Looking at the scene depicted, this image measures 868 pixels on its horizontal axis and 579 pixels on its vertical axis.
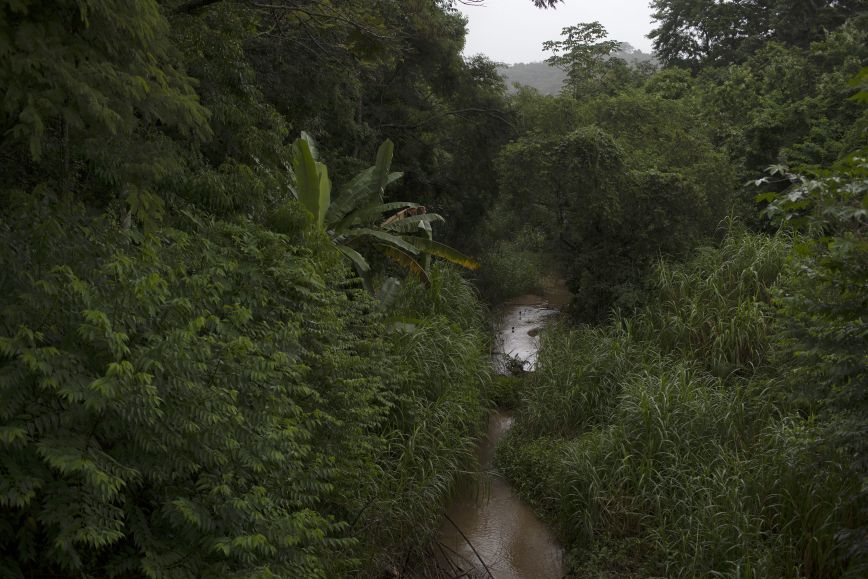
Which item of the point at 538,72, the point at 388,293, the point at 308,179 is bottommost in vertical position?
the point at 388,293

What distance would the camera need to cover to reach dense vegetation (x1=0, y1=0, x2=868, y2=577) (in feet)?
10.5

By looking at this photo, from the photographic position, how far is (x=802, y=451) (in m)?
5.67

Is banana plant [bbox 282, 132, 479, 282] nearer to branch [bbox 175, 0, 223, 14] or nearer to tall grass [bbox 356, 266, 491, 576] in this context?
tall grass [bbox 356, 266, 491, 576]

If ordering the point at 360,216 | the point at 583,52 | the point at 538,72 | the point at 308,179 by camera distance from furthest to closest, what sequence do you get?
the point at 538,72 < the point at 583,52 < the point at 360,216 < the point at 308,179

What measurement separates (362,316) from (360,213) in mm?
2901

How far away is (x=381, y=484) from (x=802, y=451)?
3.68m

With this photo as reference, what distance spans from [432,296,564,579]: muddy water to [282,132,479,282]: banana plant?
3191mm

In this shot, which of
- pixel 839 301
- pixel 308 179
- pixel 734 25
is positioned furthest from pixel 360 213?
pixel 734 25

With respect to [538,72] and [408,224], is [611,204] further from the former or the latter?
[538,72]

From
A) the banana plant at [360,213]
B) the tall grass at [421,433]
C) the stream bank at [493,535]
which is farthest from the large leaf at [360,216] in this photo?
Result: the stream bank at [493,535]

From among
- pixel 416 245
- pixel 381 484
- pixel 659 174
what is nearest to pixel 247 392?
pixel 381 484

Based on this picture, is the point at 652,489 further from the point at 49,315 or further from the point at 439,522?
the point at 49,315

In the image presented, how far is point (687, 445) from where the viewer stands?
22.8 ft

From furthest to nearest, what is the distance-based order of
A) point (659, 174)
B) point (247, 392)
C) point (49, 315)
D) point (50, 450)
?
1. point (659, 174)
2. point (247, 392)
3. point (49, 315)
4. point (50, 450)
